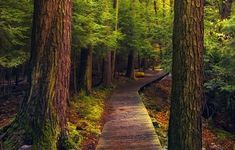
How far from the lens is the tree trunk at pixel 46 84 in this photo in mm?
6535

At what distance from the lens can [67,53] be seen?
6.97 m

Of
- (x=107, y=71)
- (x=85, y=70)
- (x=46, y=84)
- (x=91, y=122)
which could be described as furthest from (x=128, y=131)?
(x=107, y=71)

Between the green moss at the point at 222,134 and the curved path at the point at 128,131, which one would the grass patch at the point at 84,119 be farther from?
the green moss at the point at 222,134

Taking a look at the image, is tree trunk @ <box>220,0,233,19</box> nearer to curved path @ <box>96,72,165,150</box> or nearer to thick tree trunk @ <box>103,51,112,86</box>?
thick tree trunk @ <box>103,51,112,86</box>

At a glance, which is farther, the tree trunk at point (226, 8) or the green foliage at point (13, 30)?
the tree trunk at point (226, 8)

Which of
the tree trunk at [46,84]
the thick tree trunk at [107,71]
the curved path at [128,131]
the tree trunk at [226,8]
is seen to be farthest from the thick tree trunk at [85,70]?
the tree trunk at [46,84]

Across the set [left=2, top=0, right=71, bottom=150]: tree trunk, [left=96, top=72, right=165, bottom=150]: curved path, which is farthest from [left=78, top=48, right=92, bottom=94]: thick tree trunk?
[left=2, top=0, right=71, bottom=150]: tree trunk

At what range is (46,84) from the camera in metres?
6.68

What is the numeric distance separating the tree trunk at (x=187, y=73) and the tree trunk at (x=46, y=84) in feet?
7.39

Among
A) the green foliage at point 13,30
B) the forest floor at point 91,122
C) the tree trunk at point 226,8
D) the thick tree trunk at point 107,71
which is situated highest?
the tree trunk at point 226,8

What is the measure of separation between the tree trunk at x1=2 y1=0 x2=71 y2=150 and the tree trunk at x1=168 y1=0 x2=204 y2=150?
7.39ft

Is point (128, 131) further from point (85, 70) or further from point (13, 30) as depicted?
point (85, 70)

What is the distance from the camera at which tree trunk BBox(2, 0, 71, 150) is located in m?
6.54

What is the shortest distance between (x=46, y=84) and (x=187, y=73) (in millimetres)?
2700
